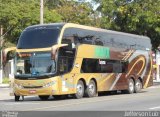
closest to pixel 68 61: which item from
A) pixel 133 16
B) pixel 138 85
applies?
pixel 138 85

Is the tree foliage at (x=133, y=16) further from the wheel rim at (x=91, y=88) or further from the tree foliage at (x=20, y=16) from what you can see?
the wheel rim at (x=91, y=88)

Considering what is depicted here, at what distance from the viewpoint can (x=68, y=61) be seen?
1009 inches

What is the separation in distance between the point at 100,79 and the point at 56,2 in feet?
156

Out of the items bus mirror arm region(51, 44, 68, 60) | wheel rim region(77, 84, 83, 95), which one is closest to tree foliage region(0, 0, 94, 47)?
wheel rim region(77, 84, 83, 95)

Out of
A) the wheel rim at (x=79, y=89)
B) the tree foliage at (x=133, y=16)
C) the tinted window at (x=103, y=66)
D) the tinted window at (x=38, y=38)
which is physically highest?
the tree foliage at (x=133, y=16)

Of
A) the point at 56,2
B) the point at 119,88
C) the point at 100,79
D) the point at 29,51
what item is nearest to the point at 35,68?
the point at 29,51

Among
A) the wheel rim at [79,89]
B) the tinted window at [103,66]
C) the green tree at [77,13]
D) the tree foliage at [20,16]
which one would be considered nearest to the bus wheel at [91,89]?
the wheel rim at [79,89]

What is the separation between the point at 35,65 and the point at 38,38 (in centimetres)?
135

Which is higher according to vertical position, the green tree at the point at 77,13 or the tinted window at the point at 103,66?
the green tree at the point at 77,13

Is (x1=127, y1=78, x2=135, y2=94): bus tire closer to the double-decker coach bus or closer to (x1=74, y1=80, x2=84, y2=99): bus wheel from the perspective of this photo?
the double-decker coach bus

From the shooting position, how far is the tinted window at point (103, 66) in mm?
27266

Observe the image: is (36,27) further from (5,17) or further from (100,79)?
(5,17)

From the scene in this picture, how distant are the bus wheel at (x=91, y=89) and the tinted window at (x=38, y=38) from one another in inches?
154

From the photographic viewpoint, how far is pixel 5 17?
50.0m
